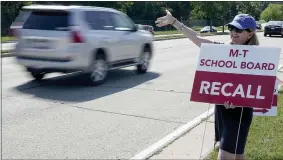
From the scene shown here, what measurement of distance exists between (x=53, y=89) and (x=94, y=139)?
407 centimetres

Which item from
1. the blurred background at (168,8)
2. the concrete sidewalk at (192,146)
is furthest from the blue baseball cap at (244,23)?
the blurred background at (168,8)

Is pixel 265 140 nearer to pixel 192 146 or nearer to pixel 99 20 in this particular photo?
pixel 192 146

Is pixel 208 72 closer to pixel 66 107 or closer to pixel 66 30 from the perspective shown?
pixel 66 107

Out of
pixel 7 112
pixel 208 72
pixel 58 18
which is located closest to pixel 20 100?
pixel 7 112

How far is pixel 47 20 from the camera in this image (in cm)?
966

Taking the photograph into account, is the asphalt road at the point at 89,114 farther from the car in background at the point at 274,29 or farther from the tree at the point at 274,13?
the tree at the point at 274,13

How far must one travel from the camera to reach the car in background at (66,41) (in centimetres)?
934

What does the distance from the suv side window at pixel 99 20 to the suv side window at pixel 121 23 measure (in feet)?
0.72

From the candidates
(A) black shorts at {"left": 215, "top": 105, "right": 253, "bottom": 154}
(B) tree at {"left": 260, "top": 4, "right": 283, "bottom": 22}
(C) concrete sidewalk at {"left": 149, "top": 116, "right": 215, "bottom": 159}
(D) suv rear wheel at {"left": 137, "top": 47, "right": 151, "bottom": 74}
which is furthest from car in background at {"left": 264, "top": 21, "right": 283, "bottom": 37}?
(B) tree at {"left": 260, "top": 4, "right": 283, "bottom": 22}

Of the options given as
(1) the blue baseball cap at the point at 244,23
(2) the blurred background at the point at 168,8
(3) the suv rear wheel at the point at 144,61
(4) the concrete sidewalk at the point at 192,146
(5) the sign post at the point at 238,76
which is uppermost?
(1) the blue baseball cap at the point at 244,23

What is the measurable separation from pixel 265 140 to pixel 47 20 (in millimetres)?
6258

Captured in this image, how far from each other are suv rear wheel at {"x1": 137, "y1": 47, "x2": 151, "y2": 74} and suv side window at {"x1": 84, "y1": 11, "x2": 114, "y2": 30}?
1961 mm

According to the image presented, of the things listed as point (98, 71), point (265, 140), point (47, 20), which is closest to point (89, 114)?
point (265, 140)

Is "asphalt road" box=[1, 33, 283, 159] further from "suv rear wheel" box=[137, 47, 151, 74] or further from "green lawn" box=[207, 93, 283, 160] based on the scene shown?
"green lawn" box=[207, 93, 283, 160]
